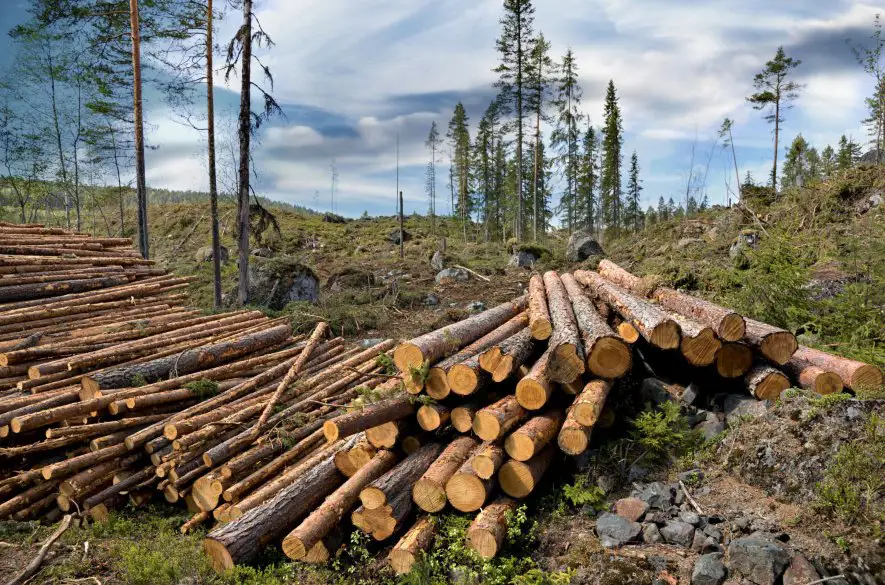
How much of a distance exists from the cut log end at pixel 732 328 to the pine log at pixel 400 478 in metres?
3.54

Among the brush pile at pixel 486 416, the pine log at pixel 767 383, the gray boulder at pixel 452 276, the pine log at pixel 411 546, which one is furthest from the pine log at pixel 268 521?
the gray boulder at pixel 452 276

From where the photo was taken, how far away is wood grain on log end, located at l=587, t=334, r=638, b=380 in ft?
17.4

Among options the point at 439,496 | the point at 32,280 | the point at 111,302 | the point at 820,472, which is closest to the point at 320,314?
the point at 111,302

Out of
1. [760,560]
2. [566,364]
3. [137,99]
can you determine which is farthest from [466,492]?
[137,99]

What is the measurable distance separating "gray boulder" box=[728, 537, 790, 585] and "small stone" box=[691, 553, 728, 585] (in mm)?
105

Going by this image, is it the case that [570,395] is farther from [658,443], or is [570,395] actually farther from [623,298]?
[623,298]

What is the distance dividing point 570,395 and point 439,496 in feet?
6.56

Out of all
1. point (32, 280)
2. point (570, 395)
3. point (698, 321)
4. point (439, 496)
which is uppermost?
point (32, 280)

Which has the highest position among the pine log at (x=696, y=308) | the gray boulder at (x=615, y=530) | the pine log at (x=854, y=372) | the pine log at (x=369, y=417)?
the pine log at (x=696, y=308)

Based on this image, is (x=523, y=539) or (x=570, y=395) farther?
(x=570, y=395)

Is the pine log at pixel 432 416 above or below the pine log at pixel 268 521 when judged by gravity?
above

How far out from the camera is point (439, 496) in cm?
455

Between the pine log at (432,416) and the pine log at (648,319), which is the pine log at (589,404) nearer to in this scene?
the pine log at (648,319)

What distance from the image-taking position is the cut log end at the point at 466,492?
4410 mm
